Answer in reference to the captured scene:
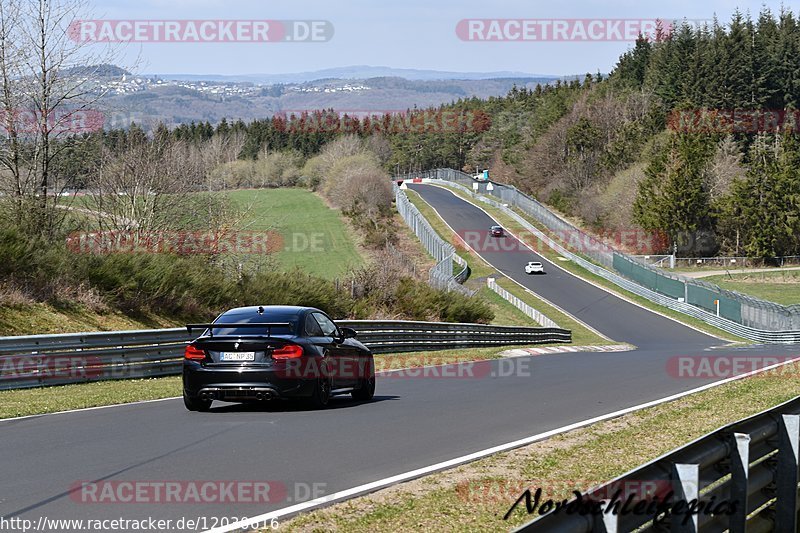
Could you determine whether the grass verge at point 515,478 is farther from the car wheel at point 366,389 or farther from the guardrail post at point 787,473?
the car wheel at point 366,389

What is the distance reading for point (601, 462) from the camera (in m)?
10.0

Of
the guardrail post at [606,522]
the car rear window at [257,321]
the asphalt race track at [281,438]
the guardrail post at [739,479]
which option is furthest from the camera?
the car rear window at [257,321]

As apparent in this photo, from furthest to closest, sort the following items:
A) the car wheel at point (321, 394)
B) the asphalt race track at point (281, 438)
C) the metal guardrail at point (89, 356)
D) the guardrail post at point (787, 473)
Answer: the metal guardrail at point (89, 356) → the car wheel at point (321, 394) → the asphalt race track at point (281, 438) → the guardrail post at point (787, 473)

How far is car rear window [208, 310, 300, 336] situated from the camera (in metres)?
14.0

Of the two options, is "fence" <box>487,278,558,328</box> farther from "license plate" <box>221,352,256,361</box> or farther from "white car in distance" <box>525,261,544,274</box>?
"license plate" <box>221,352,256,361</box>

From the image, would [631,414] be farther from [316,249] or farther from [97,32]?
[316,249]

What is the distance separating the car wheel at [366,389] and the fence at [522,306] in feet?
124

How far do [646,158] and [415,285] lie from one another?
80982 millimetres

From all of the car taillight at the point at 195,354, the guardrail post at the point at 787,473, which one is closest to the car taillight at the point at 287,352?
the car taillight at the point at 195,354

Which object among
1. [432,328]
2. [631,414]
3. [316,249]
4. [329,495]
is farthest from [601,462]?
[316,249]

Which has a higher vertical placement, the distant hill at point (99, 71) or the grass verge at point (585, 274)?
the distant hill at point (99, 71)

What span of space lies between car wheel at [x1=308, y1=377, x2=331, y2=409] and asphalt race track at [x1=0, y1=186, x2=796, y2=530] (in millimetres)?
206

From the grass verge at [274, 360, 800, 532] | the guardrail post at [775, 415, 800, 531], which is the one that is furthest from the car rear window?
the guardrail post at [775, 415, 800, 531]

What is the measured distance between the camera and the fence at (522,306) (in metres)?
54.8
